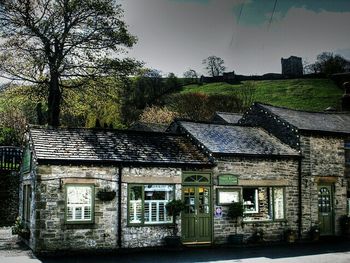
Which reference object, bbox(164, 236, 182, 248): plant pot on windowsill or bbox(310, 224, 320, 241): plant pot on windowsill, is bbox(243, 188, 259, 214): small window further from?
bbox(164, 236, 182, 248): plant pot on windowsill

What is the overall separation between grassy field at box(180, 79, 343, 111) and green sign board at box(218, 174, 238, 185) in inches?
1653

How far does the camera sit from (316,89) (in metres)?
67.6

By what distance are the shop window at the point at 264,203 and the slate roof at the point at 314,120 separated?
3.41 meters

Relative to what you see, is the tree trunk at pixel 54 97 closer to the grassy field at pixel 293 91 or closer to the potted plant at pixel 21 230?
the potted plant at pixel 21 230

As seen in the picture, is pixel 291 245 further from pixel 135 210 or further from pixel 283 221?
pixel 135 210

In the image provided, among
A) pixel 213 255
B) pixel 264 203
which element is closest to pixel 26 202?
pixel 213 255

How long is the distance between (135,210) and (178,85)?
198ft

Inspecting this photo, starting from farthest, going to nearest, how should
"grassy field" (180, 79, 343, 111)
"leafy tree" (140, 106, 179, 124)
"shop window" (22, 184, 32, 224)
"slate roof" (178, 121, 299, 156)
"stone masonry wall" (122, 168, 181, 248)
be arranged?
"grassy field" (180, 79, 343, 111)
"leafy tree" (140, 106, 179, 124)
"slate roof" (178, 121, 299, 156)
"shop window" (22, 184, 32, 224)
"stone masonry wall" (122, 168, 181, 248)

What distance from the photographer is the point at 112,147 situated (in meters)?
17.7

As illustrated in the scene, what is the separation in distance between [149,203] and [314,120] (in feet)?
35.3

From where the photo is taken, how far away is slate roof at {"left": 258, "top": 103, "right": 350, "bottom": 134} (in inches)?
852

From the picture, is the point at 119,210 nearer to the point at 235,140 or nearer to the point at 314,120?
the point at 235,140

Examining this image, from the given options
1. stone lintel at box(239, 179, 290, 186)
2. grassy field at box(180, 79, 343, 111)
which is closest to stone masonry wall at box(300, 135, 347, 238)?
stone lintel at box(239, 179, 290, 186)

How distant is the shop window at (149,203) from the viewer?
1681 centimetres
